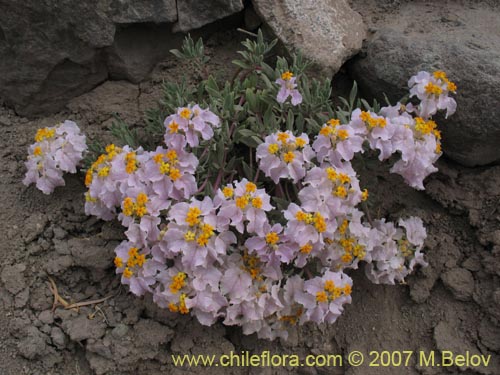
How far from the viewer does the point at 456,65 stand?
3980mm

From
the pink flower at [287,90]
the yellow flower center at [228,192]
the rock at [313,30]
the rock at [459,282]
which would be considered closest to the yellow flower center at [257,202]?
the yellow flower center at [228,192]

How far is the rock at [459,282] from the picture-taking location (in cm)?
384

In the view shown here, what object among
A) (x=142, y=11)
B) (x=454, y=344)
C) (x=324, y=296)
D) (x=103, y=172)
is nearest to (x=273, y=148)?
(x=324, y=296)

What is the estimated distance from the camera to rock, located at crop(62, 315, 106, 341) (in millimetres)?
3432

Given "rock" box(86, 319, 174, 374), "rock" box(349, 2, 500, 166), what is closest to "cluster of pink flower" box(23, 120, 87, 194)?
"rock" box(86, 319, 174, 374)

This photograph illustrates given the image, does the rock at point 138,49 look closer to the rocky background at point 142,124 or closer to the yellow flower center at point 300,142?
the rocky background at point 142,124

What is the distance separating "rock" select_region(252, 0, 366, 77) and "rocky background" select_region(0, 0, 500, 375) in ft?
0.03

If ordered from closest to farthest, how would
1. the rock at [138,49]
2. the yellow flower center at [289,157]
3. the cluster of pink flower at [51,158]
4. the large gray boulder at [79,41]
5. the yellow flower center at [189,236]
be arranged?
the yellow flower center at [189,236], the yellow flower center at [289,157], the cluster of pink flower at [51,158], the large gray boulder at [79,41], the rock at [138,49]

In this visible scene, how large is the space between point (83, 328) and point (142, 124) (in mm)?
1587

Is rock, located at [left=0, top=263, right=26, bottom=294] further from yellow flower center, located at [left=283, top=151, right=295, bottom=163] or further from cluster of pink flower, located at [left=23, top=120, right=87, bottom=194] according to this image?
yellow flower center, located at [left=283, top=151, right=295, bottom=163]

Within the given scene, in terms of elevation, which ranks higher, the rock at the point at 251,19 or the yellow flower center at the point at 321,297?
the rock at the point at 251,19

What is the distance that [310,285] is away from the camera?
3.32 meters

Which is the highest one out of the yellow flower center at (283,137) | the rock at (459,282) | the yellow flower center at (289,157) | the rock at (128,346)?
the yellow flower center at (283,137)

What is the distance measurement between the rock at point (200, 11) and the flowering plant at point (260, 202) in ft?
2.38
